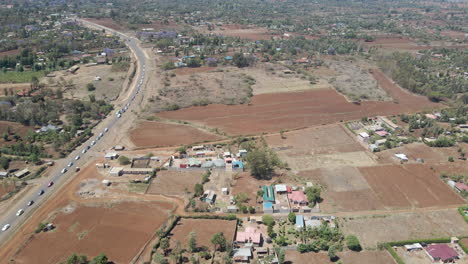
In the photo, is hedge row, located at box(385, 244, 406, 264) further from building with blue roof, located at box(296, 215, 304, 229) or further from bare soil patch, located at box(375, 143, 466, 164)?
bare soil patch, located at box(375, 143, 466, 164)

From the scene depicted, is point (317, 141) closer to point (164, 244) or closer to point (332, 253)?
point (332, 253)

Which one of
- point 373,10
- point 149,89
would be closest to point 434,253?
point 149,89

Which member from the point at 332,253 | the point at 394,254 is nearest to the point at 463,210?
the point at 394,254

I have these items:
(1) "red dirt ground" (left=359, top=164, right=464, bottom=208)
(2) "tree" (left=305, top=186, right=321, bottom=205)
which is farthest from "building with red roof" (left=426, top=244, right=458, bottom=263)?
(2) "tree" (left=305, top=186, right=321, bottom=205)

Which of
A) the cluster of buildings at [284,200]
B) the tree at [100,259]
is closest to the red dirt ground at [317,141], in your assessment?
the cluster of buildings at [284,200]

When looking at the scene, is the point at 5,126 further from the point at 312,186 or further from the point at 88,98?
the point at 312,186

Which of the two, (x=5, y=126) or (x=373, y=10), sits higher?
(x=373, y=10)

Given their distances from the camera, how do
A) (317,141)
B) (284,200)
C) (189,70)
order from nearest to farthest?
1. (284,200)
2. (317,141)
3. (189,70)
